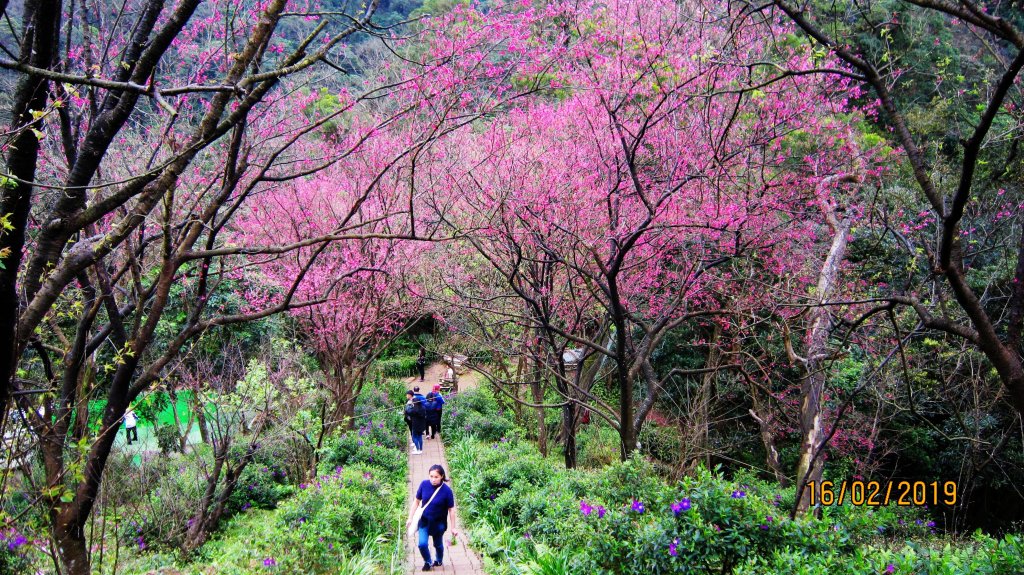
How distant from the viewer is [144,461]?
8445mm

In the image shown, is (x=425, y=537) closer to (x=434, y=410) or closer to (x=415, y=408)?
(x=415, y=408)

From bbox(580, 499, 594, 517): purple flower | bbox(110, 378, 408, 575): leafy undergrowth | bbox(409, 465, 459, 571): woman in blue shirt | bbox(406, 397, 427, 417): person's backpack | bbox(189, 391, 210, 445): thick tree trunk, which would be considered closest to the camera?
bbox(580, 499, 594, 517): purple flower

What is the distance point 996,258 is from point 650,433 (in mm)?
7107

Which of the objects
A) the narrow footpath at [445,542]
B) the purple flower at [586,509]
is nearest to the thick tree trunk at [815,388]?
the purple flower at [586,509]

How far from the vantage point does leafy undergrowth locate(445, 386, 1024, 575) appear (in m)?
3.87

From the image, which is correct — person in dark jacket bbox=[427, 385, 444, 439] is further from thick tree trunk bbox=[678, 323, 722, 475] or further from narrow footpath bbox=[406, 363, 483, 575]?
thick tree trunk bbox=[678, 323, 722, 475]

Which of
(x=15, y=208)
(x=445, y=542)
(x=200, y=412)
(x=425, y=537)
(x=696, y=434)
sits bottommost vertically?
(x=445, y=542)

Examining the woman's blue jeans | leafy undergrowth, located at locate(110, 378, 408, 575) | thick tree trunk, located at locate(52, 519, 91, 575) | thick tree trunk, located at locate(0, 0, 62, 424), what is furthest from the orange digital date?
thick tree trunk, located at locate(0, 0, 62, 424)

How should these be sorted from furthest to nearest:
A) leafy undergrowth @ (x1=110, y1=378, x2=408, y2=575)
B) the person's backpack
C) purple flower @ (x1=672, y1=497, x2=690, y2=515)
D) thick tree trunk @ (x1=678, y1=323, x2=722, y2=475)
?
the person's backpack, thick tree trunk @ (x1=678, y1=323, x2=722, y2=475), leafy undergrowth @ (x1=110, y1=378, x2=408, y2=575), purple flower @ (x1=672, y1=497, x2=690, y2=515)

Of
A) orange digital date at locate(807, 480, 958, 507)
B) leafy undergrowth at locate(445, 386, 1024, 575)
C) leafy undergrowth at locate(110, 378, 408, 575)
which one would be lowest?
orange digital date at locate(807, 480, 958, 507)

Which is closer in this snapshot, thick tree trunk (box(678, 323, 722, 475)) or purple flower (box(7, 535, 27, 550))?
purple flower (box(7, 535, 27, 550))

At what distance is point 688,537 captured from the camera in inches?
171

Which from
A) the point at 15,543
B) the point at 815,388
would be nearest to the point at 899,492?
the point at 815,388

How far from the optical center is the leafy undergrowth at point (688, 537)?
3866mm
